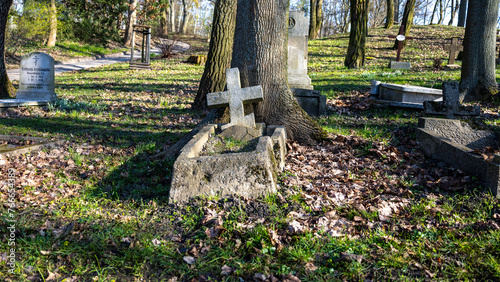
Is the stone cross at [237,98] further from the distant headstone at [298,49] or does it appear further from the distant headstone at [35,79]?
the distant headstone at [35,79]

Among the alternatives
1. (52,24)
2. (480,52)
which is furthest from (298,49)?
(52,24)

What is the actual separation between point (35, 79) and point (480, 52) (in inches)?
444

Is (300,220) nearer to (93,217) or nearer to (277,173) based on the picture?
(277,173)

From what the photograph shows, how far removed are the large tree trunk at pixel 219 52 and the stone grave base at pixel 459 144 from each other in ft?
15.2

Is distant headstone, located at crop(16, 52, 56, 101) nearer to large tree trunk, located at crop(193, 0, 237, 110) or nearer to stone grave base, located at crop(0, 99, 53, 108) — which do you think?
stone grave base, located at crop(0, 99, 53, 108)

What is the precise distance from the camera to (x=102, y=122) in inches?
301

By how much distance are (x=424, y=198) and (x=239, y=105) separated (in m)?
2.83

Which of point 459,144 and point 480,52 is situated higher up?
point 480,52

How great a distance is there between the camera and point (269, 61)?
590 cm

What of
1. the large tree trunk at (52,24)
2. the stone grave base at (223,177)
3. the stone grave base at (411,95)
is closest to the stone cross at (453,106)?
the stone grave base at (411,95)

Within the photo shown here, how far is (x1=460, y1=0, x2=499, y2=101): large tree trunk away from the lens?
29.3 feet

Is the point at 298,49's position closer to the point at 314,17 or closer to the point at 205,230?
the point at 205,230

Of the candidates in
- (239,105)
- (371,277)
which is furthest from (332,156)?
(371,277)

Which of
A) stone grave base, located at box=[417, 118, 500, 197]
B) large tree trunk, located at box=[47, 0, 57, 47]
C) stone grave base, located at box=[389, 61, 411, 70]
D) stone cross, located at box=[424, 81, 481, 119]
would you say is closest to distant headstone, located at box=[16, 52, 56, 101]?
stone grave base, located at box=[417, 118, 500, 197]
